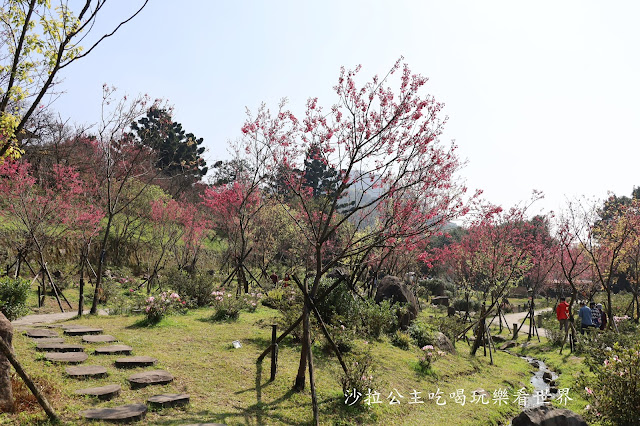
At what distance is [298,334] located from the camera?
9852 mm

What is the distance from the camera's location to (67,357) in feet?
23.2

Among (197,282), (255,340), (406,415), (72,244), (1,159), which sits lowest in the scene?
(406,415)

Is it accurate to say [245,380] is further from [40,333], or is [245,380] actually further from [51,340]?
[40,333]

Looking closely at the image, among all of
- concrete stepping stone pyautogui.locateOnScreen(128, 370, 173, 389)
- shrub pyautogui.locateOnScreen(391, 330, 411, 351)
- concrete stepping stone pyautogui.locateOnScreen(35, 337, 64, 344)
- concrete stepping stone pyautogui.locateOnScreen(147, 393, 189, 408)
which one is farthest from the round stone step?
shrub pyautogui.locateOnScreen(391, 330, 411, 351)

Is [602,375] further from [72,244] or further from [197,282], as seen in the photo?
[72,244]

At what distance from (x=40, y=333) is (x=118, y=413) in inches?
181

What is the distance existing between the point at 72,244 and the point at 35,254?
6.26 ft

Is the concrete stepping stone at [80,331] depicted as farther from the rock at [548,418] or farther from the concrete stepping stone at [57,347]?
the rock at [548,418]

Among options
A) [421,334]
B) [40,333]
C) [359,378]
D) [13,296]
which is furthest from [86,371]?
[421,334]

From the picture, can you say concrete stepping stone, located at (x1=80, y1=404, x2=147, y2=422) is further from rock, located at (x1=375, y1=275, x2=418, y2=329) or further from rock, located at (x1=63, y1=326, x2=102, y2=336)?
rock, located at (x1=375, y1=275, x2=418, y2=329)

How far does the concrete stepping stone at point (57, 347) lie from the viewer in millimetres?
7398

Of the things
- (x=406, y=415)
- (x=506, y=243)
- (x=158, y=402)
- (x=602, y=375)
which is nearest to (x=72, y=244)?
(x=158, y=402)

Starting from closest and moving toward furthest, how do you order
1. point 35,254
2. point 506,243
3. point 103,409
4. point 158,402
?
point 103,409 < point 158,402 < point 506,243 < point 35,254

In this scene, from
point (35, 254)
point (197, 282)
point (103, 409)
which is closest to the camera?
point (103, 409)
